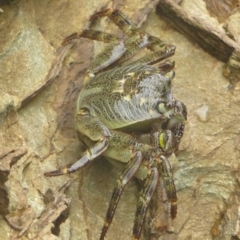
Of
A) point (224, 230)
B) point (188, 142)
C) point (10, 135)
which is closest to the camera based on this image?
point (10, 135)

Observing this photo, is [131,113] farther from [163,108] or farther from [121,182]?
[121,182]

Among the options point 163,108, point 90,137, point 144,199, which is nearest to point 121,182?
point 144,199

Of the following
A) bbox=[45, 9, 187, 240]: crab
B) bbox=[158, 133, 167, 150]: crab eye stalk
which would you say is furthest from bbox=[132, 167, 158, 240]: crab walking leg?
bbox=[158, 133, 167, 150]: crab eye stalk

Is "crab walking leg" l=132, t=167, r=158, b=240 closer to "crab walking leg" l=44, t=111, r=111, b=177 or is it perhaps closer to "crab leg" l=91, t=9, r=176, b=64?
"crab walking leg" l=44, t=111, r=111, b=177

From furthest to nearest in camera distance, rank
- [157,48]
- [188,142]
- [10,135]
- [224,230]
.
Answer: [157,48], [188,142], [224,230], [10,135]

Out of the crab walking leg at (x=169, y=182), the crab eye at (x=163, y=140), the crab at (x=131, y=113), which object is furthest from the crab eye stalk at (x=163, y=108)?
the crab walking leg at (x=169, y=182)

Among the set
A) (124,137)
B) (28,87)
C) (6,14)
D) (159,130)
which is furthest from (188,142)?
(6,14)

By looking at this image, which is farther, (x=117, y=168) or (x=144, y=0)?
(x=144, y=0)

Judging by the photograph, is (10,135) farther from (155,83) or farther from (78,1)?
(78,1)
